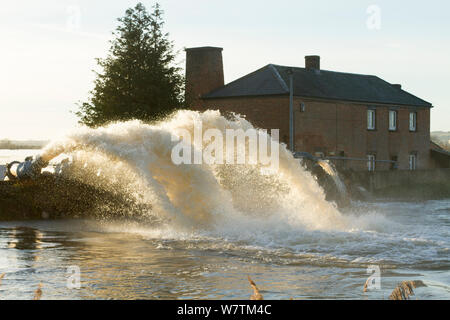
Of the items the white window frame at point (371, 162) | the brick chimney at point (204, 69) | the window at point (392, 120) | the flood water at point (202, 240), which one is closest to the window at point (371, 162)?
the white window frame at point (371, 162)

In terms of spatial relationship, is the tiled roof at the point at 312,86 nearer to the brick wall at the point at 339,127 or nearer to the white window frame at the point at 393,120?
the brick wall at the point at 339,127

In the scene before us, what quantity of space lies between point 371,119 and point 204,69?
13302mm

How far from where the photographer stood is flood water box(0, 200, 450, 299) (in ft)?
31.4

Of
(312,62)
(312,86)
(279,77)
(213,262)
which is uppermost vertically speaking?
(312,62)

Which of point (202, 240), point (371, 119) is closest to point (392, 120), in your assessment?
point (371, 119)

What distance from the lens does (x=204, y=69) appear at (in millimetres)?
53188

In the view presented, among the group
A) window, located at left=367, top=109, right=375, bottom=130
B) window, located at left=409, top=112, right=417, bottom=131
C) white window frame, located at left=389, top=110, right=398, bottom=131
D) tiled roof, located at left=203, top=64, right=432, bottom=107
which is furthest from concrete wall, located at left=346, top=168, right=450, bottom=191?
window, located at left=409, top=112, right=417, bottom=131

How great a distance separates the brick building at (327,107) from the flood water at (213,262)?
94.9ft

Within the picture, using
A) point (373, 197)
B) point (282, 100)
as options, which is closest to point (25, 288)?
point (373, 197)

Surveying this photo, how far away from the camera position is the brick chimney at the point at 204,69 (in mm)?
53094

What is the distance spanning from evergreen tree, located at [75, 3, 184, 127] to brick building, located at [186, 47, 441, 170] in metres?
2.53

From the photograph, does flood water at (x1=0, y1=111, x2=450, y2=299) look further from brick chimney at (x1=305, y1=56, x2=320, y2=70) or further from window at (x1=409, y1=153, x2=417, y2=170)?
window at (x1=409, y1=153, x2=417, y2=170)

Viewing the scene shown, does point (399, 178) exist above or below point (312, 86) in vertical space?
below

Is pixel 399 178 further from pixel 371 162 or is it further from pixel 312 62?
pixel 312 62
